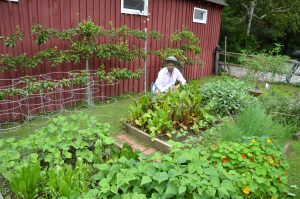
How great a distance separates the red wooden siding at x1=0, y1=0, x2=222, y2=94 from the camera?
15.1ft

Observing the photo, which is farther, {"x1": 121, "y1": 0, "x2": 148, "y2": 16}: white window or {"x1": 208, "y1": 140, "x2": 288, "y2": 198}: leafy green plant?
{"x1": 121, "y1": 0, "x2": 148, "y2": 16}: white window

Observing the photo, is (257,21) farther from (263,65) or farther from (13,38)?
(13,38)

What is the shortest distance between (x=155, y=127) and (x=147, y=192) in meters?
1.75

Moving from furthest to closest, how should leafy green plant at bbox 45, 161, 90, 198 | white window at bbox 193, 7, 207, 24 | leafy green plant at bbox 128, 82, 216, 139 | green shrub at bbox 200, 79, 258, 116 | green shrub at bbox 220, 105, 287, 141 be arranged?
white window at bbox 193, 7, 207, 24 < green shrub at bbox 200, 79, 258, 116 < leafy green plant at bbox 128, 82, 216, 139 < green shrub at bbox 220, 105, 287, 141 < leafy green plant at bbox 45, 161, 90, 198

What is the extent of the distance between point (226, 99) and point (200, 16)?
5194mm

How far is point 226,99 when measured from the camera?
17.1 feet

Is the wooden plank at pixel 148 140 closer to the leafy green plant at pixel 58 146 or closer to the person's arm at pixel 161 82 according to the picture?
the leafy green plant at pixel 58 146

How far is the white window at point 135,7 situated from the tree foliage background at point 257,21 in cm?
1144

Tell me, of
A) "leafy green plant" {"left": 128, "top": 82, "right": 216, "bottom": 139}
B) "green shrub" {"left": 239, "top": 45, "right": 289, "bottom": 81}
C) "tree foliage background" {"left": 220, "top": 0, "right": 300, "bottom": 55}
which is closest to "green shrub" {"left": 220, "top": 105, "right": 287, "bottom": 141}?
"leafy green plant" {"left": 128, "top": 82, "right": 216, "bottom": 139}

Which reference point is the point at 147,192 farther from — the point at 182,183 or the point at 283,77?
the point at 283,77

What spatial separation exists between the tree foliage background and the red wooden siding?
8.15 meters

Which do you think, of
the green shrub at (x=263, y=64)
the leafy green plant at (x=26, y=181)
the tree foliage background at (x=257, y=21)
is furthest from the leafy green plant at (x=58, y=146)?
the tree foliage background at (x=257, y=21)

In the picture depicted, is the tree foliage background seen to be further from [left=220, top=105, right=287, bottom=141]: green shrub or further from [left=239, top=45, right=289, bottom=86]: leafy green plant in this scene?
[left=220, top=105, right=287, bottom=141]: green shrub

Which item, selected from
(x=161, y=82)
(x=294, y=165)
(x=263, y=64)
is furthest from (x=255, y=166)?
(x=263, y=64)
